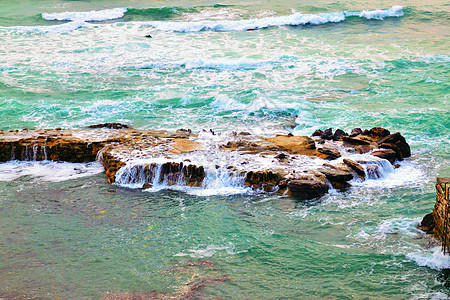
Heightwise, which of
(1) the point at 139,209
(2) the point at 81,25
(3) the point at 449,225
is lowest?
(1) the point at 139,209

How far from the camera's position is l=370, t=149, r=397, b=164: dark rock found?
1097 centimetres

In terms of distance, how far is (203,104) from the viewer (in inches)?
674

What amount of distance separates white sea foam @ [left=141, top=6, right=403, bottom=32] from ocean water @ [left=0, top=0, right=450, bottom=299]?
0.14 m

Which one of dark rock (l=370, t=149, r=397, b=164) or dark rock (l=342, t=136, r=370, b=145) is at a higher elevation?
dark rock (l=342, t=136, r=370, b=145)

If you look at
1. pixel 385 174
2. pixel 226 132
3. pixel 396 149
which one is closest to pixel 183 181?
pixel 226 132

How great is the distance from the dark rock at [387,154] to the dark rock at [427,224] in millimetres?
2963

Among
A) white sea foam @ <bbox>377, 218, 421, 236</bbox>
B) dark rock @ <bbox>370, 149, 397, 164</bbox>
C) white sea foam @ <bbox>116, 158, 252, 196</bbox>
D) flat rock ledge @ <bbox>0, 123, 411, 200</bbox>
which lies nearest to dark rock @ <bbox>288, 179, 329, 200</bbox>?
flat rock ledge @ <bbox>0, 123, 411, 200</bbox>

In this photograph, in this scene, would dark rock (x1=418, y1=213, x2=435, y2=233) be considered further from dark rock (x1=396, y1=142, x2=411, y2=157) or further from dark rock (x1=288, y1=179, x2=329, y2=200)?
dark rock (x1=396, y1=142, x2=411, y2=157)

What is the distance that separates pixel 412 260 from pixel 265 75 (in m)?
14.7

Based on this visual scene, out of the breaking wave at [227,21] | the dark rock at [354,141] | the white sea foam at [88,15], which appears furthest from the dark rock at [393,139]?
the white sea foam at [88,15]

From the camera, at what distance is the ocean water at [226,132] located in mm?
6938

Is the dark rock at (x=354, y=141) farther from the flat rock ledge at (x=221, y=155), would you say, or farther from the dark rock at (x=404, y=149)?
the dark rock at (x=404, y=149)

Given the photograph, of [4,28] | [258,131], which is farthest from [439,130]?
[4,28]

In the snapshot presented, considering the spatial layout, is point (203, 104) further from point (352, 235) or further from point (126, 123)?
point (352, 235)
